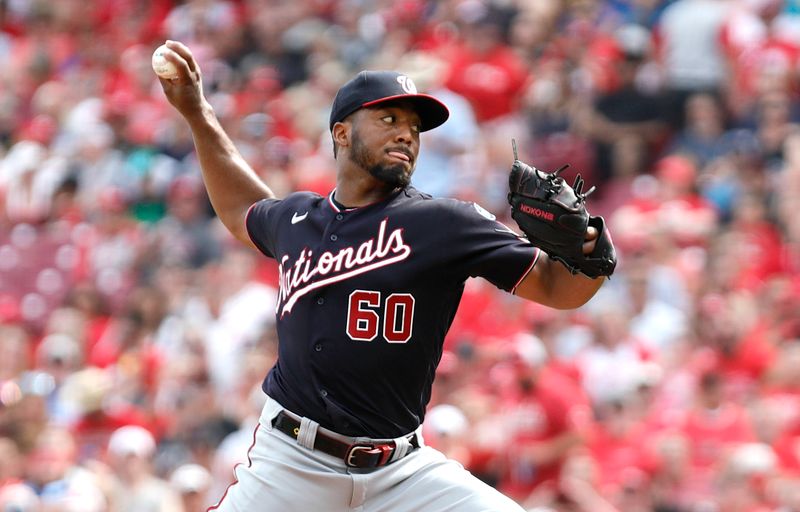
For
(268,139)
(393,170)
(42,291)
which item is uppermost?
(268,139)

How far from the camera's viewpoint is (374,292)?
4.14 meters

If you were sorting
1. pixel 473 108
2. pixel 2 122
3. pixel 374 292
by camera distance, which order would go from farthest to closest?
pixel 2 122 → pixel 473 108 → pixel 374 292

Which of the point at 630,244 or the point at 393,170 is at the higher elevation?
the point at 630,244

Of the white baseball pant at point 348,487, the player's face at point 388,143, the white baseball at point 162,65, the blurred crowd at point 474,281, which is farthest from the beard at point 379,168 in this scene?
the blurred crowd at point 474,281

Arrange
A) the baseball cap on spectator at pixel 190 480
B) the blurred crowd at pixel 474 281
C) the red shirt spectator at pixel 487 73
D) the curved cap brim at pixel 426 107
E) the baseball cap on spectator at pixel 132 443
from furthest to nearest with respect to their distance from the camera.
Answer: the red shirt spectator at pixel 487 73 < the baseball cap on spectator at pixel 132 443 < the baseball cap on spectator at pixel 190 480 < the blurred crowd at pixel 474 281 < the curved cap brim at pixel 426 107

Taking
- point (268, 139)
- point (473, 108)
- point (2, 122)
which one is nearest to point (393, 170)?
point (473, 108)

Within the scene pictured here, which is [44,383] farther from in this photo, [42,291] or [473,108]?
[473,108]

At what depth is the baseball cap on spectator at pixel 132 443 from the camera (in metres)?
8.26

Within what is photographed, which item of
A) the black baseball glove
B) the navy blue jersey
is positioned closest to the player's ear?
→ the navy blue jersey

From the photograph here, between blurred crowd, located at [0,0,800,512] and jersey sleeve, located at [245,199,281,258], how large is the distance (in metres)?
2.27

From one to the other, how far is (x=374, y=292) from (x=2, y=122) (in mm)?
10917

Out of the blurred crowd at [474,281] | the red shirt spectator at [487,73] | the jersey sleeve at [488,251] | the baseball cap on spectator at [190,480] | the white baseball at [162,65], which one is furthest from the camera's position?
the red shirt spectator at [487,73]

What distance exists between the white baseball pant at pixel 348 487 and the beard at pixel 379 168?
788 millimetres

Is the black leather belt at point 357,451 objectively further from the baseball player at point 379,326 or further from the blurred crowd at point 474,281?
the blurred crowd at point 474,281
